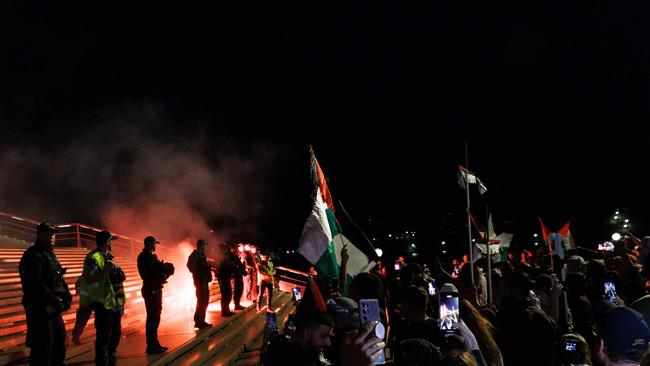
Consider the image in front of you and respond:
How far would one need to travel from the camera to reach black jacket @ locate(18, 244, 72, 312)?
5215 mm

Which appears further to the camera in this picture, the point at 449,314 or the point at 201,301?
the point at 201,301

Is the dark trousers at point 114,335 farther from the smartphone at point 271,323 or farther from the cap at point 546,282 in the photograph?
the cap at point 546,282

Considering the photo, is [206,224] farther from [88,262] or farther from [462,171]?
[88,262]

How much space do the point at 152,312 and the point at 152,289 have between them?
335 millimetres

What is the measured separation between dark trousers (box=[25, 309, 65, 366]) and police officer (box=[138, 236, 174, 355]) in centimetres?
173

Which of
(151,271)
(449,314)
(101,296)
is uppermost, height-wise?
(151,271)

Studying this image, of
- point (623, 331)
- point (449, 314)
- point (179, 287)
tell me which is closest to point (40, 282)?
point (449, 314)

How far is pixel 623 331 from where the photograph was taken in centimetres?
264

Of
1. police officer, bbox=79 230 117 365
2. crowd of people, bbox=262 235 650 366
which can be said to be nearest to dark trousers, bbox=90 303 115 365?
police officer, bbox=79 230 117 365

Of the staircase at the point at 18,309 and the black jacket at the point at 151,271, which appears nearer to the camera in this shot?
the staircase at the point at 18,309

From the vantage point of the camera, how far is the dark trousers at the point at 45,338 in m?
5.05

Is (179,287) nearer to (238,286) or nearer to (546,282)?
(238,286)

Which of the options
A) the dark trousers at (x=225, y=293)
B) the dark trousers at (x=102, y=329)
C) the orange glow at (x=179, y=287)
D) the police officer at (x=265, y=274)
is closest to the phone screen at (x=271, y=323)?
the dark trousers at (x=102, y=329)

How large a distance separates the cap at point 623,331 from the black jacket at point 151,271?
19.7 feet
